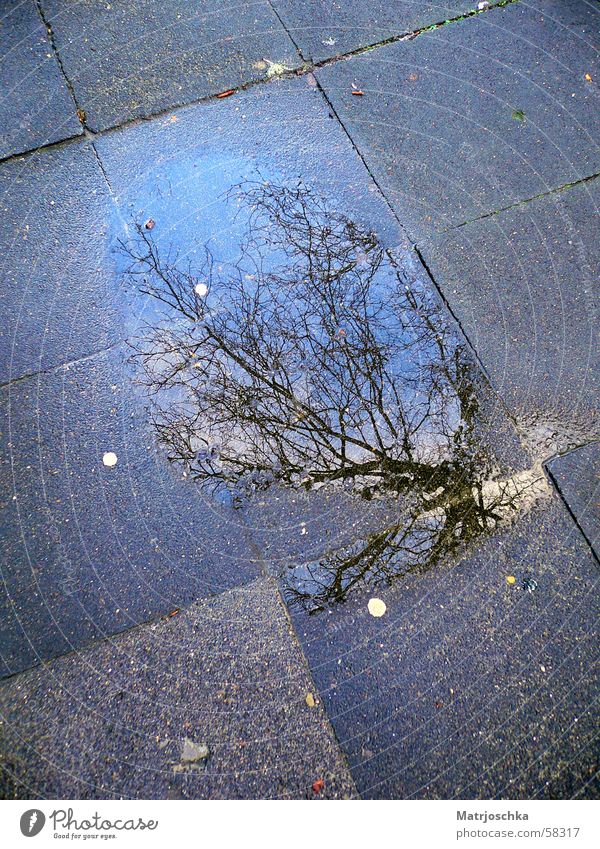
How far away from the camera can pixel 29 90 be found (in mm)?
3979

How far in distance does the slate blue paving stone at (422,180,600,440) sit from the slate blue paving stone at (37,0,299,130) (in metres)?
1.89

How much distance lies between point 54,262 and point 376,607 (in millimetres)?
2683

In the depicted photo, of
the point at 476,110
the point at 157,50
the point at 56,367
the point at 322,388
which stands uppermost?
the point at 157,50

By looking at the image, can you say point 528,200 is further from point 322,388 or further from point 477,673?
point 477,673

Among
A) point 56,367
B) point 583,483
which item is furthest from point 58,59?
point 583,483

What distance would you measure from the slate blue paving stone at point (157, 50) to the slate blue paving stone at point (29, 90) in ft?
0.32

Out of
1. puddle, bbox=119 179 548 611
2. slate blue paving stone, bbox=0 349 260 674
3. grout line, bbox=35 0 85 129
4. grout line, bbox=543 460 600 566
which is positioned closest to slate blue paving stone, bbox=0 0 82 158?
grout line, bbox=35 0 85 129

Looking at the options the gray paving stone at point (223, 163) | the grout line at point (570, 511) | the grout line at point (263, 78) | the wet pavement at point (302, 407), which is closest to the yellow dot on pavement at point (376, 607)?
the wet pavement at point (302, 407)

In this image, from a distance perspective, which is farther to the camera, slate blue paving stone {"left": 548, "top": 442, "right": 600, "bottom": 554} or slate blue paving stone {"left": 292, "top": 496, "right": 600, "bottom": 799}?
slate blue paving stone {"left": 548, "top": 442, "right": 600, "bottom": 554}

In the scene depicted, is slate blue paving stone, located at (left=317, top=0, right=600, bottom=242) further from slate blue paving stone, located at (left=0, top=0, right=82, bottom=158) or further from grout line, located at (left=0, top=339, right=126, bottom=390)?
grout line, located at (left=0, top=339, right=126, bottom=390)

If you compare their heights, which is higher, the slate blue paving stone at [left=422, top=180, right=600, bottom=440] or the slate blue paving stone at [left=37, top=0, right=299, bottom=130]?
the slate blue paving stone at [left=37, top=0, right=299, bottom=130]

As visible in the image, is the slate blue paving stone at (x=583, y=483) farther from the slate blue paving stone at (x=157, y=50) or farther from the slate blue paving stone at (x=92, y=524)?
the slate blue paving stone at (x=157, y=50)

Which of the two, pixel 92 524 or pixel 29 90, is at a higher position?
pixel 29 90

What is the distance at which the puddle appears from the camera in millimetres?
2965
